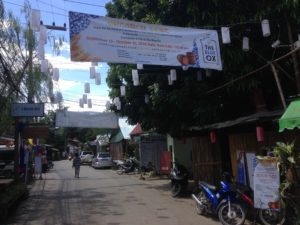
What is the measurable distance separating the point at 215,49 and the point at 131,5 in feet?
19.0

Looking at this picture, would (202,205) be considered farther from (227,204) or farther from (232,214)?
(232,214)

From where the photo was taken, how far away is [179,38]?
12.2 metres

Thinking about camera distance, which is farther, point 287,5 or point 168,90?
point 168,90

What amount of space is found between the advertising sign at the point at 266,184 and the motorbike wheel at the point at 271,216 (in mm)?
291

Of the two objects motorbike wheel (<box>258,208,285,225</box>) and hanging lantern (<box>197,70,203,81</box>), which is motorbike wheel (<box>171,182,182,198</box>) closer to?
hanging lantern (<box>197,70,203,81</box>)

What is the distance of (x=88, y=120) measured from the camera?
3444 cm

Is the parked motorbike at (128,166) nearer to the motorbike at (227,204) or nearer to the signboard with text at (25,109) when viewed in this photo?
the signboard with text at (25,109)

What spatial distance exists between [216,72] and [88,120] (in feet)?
A: 63.9

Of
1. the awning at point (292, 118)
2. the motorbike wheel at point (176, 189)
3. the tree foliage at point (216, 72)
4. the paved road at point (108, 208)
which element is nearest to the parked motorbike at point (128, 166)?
the paved road at point (108, 208)

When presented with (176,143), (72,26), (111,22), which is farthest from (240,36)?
(176,143)

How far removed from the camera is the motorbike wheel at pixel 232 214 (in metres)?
10.8

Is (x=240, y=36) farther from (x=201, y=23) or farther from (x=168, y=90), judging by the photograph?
(x=168, y=90)

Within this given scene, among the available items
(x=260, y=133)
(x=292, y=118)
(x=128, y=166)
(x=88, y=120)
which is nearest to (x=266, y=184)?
(x=292, y=118)

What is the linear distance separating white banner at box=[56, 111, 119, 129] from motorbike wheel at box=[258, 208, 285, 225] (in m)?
22.8
